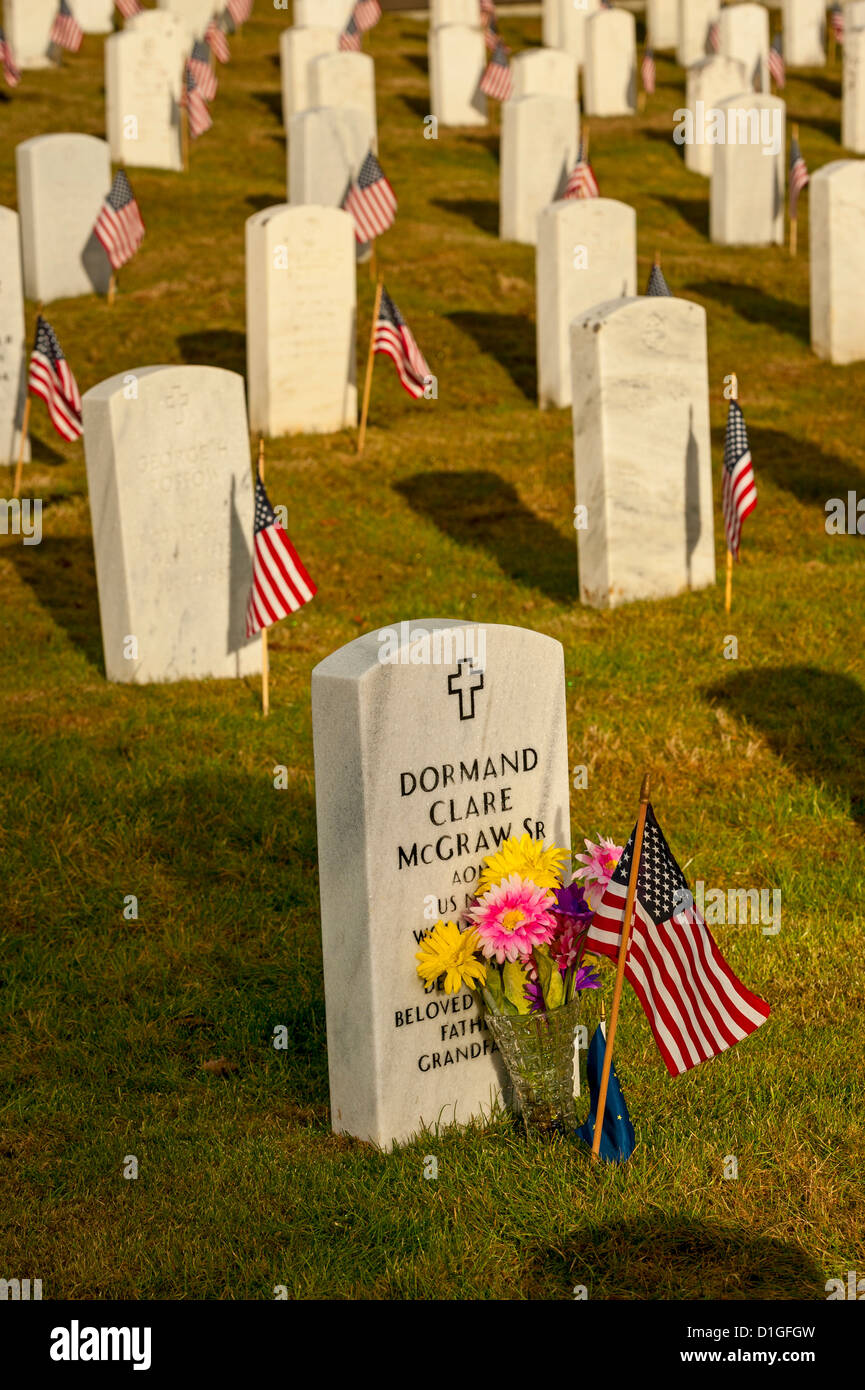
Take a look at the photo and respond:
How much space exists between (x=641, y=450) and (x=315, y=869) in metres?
4.43

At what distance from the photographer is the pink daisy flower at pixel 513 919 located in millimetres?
4746

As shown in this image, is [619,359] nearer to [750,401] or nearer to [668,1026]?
[750,401]

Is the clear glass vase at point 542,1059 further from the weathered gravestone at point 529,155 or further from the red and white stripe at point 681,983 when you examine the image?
the weathered gravestone at point 529,155

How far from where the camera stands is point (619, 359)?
32.9 feet

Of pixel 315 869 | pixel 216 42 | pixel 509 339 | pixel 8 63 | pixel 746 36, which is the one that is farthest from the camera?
pixel 216 42

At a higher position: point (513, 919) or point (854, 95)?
point (854, 95)

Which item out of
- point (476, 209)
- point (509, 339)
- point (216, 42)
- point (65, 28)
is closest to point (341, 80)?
point (476, 209)

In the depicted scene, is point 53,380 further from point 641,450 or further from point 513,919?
point 513,919

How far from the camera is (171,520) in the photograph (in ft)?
29.8

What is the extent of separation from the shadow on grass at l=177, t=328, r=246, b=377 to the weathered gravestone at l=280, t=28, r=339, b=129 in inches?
367

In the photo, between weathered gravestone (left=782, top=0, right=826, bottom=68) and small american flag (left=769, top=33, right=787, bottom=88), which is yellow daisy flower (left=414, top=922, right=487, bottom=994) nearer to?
small american flag (left=769, top=33, right=787, bottom=88)

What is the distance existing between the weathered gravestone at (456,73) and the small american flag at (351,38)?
166 centimetres

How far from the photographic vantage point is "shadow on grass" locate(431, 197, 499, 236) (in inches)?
792

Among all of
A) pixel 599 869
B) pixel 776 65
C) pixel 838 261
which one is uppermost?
pixel 776 65
